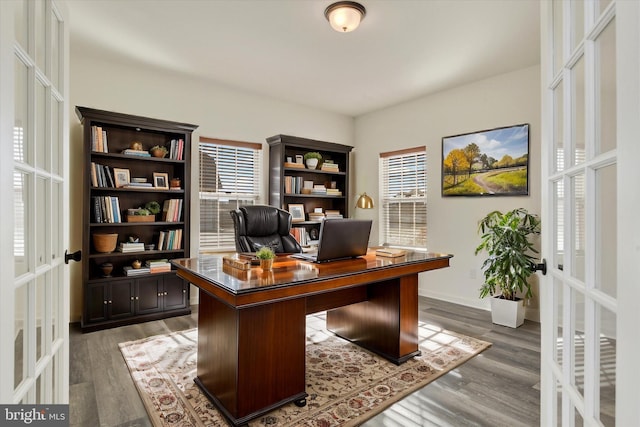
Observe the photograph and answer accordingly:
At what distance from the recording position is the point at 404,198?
5.03 meters

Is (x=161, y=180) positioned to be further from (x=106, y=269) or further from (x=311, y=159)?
(x=311, y=159)

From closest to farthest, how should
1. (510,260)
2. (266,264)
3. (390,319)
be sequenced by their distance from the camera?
(266,264) < (390,319) < (510,260)

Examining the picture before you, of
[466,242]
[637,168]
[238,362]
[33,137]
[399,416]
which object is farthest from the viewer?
[466,242]

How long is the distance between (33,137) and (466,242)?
13.8 ft

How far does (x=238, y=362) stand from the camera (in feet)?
6.02

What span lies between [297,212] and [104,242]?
234cm

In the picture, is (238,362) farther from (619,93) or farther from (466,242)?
(466,242)

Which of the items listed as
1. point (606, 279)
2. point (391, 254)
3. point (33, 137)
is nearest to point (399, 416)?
point (391, 254)

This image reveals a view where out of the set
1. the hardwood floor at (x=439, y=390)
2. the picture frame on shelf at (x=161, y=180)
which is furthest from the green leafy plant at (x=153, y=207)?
the hardwood floor at (x=439, y=390)

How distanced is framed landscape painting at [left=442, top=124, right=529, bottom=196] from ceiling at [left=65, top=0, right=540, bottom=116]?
27.4 inches

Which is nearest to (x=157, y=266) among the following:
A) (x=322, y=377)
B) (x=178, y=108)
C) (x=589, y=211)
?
(x=178, y=108)

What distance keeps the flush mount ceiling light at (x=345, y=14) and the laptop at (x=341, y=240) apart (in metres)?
1.50

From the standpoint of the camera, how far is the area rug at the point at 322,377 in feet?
6.37

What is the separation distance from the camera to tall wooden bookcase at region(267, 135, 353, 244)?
181 inches
